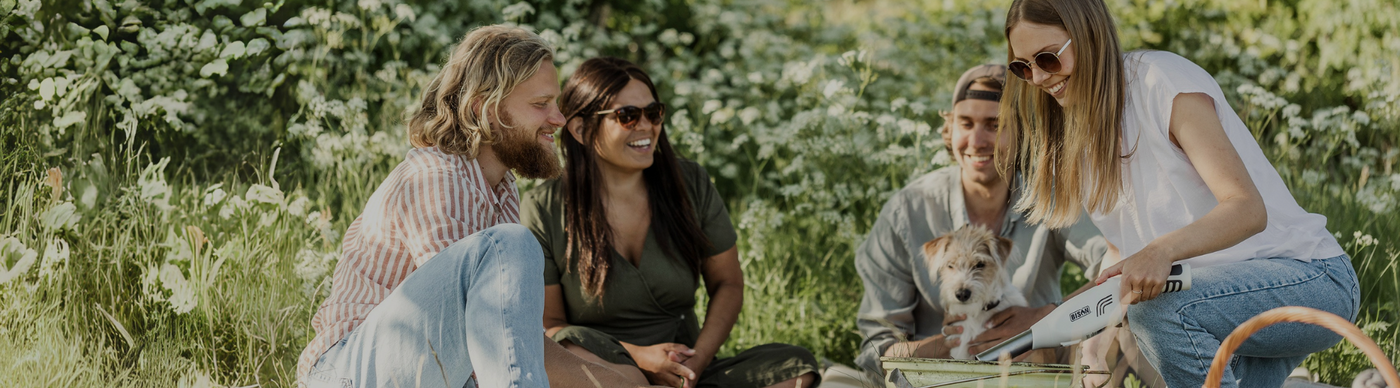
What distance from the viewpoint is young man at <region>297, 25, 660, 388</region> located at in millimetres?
2115

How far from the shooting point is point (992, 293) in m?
3.18

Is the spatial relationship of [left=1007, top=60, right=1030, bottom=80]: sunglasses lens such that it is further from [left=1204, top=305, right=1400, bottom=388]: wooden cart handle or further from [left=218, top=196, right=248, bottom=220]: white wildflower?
[left=218, top=196, right=248, bottom=220]: white wildflower

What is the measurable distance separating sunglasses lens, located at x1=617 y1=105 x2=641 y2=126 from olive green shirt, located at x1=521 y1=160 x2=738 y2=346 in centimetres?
33

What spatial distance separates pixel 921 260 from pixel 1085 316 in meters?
1.31

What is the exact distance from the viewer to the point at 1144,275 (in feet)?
6.47

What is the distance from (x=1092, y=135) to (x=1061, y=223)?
0.36 metres

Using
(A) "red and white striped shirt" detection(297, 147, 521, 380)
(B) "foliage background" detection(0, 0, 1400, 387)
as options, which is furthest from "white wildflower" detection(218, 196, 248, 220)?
(A) "red and white striped shirt" detection(297, 147, 521, 380)

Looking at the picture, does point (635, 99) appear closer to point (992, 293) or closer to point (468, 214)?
point (468, 214)

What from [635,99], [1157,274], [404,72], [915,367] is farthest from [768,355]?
[404,72]

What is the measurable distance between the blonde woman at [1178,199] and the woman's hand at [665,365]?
1303 mm

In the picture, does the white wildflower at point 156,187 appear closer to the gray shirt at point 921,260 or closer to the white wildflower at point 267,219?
the white wildflower at point 267,219

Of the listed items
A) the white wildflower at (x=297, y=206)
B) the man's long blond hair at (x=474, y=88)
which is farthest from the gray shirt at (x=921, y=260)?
the white wildflower at (x=297, y=206)

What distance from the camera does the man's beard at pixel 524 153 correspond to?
2.56 m

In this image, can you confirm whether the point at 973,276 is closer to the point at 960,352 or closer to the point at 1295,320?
the point at 960,352
